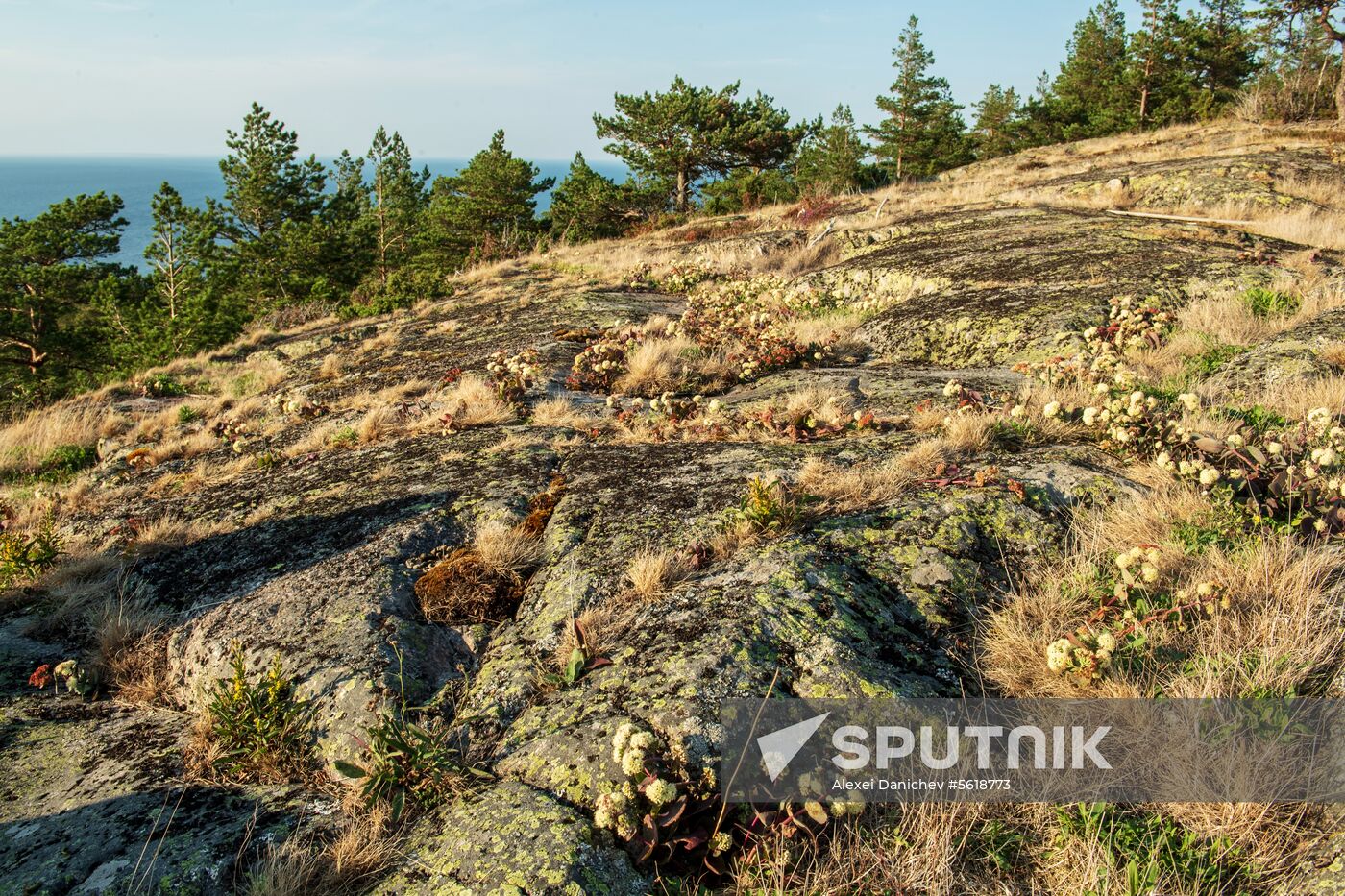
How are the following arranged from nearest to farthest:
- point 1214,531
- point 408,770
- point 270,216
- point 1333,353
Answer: point 408,770 → point 1214,531 → point 1333,353 → point 270,216

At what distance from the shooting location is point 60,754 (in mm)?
3057

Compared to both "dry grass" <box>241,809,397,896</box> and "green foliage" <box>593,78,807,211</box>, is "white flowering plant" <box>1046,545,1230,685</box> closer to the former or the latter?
"dry grass" <box>241,809,397,896</box>

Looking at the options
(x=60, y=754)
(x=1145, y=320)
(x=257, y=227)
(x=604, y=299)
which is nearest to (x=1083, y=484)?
(x=1145, y=320)

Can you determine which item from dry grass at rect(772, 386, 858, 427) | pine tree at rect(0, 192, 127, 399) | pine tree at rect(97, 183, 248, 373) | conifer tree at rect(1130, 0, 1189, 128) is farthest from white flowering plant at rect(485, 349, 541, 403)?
conifer tree at rect(1130, 0, 1189, 128)

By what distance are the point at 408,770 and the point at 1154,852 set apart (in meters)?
2.52

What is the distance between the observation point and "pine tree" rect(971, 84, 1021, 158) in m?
50.0

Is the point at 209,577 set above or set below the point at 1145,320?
below

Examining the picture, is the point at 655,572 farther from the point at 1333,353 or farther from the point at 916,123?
the point at 916,123

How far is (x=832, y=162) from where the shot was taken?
3619cm

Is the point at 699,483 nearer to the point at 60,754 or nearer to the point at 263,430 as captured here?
the point at 60,754

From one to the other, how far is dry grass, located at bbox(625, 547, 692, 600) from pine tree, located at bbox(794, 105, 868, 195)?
2926 centimetres

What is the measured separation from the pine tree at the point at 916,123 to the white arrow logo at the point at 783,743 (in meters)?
45.6

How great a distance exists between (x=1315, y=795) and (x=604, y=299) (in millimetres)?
11490

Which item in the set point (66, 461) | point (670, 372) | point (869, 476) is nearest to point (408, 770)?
point (869, 476)
